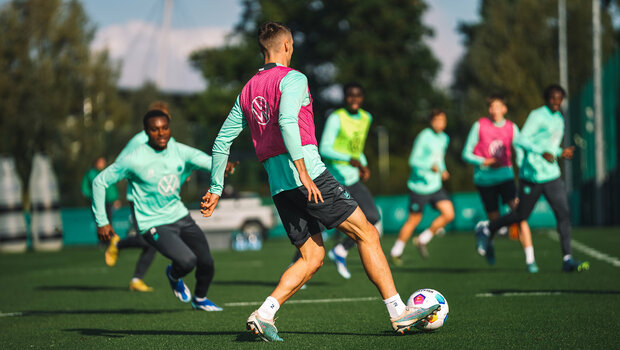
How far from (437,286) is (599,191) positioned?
18690mm

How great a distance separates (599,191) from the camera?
26000mm

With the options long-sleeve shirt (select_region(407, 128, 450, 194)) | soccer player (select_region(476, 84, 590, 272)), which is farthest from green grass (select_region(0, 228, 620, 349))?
long-sleeve shirt (select_region(407, 128, 450, 194))

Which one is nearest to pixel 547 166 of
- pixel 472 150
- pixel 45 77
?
pixel 472 150

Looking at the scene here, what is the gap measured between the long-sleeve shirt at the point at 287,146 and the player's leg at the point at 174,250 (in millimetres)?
2012

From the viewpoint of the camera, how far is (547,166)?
31.7ft

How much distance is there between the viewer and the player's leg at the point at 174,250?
24.2 feet

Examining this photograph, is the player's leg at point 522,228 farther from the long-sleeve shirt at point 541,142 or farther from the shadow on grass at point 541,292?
the shadow on grass at point 541,292

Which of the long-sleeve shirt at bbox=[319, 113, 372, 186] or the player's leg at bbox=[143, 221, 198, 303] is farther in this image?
the long-sleeve shirt at bbox=[319, 113, 372, 186]

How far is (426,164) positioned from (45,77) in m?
18.6

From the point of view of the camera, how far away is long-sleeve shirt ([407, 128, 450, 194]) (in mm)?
12190

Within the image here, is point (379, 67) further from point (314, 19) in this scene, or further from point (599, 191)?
point (599, 191)

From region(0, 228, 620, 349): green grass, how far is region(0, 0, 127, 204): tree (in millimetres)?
15157

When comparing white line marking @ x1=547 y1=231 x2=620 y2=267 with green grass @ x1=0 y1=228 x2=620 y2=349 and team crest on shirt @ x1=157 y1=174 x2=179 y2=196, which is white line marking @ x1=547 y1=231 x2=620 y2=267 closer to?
green grass @ x1=0 y1=228 x2=620 y2=349

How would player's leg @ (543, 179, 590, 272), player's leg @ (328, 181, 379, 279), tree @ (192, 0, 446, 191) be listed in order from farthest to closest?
tree @ (192, 0, 446, 191), player's leg @ (328, 181, 379, 279), player's leg @ (543, 179, 590, 272)
